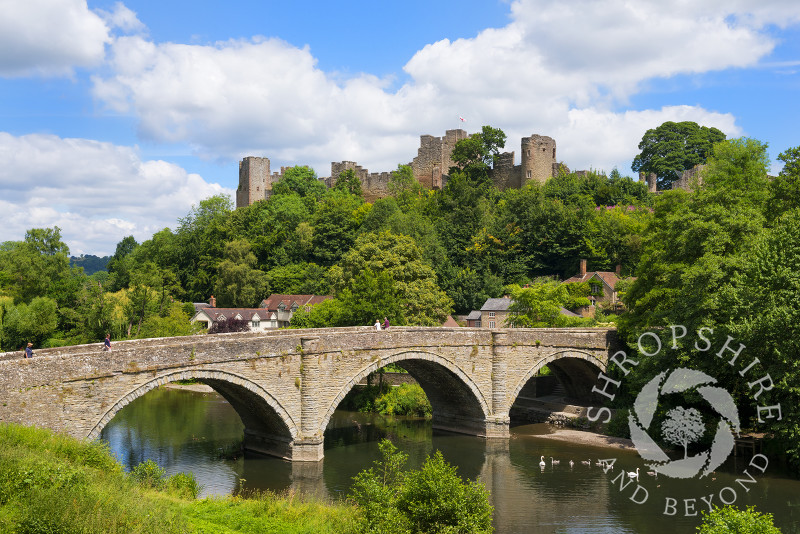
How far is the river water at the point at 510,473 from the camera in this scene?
1900cm

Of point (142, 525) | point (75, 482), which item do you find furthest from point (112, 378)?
point (142, 525)

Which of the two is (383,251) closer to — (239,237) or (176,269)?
(239,237)

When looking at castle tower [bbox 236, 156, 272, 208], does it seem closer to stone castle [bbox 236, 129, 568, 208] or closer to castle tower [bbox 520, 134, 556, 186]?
stone castle [bbox 236, 129, 568, 208]

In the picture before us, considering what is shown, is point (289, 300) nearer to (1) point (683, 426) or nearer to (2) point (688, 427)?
(1) point (683, 426)

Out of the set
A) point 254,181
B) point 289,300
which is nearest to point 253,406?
point 289,300

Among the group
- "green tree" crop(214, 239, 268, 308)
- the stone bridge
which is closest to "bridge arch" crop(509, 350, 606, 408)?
the stone bridge

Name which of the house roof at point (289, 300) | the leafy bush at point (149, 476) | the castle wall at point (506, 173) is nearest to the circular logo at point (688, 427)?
the leafy bush at point (149, 476)

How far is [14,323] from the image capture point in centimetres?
3991

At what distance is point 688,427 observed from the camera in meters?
24.8

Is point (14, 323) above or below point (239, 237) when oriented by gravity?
below

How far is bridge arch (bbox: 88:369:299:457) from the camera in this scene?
66.0ft

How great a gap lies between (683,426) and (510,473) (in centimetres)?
653

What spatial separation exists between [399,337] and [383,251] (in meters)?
14.0

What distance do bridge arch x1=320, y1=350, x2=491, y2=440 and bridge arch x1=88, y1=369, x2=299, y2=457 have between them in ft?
12.0
